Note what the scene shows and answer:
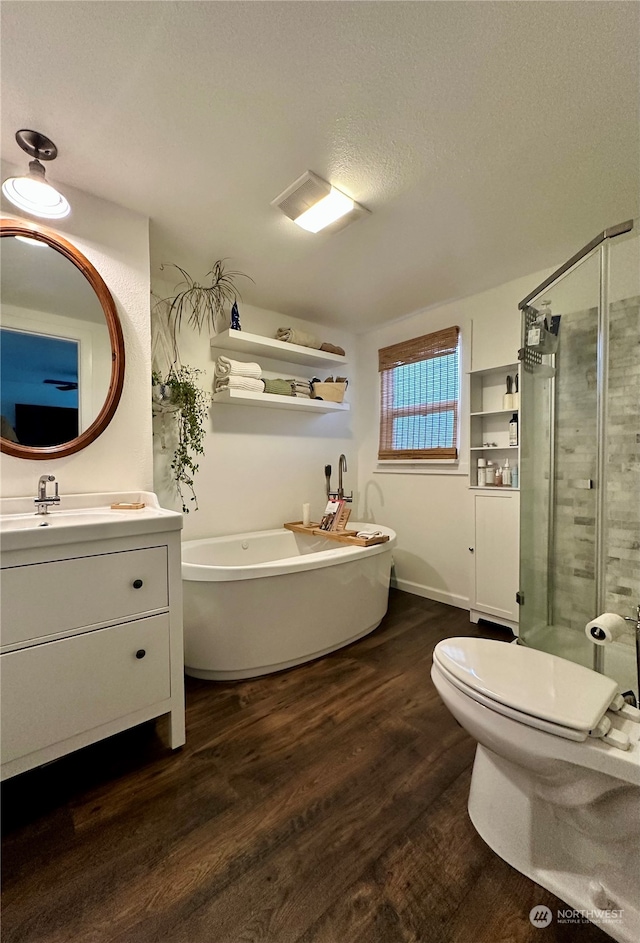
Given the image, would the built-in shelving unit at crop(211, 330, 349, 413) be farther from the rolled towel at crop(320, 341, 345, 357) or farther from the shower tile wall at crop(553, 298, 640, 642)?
the shower tile wall at crop(553, 298, 640, 642)

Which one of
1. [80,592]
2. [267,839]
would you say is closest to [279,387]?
[80,592]

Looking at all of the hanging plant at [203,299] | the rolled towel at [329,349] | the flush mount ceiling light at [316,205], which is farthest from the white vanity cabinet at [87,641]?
the rolled towel at [329,349]

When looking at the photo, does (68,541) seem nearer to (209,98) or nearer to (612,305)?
(209,98)

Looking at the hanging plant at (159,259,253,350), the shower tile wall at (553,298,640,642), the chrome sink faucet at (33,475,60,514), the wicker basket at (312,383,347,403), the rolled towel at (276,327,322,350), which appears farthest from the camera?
the wicker basket at (312,383,347,403)

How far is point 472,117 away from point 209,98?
3.11 feet

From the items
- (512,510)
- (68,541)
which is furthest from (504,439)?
(68,541)

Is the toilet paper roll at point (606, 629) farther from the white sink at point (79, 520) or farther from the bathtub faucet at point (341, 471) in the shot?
the bathtub faucet at point (341, 471)

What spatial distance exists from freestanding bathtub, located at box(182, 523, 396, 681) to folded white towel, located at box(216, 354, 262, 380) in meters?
1.23

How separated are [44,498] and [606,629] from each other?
Answer: 2114mm

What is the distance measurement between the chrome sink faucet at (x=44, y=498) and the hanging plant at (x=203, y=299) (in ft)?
4.36

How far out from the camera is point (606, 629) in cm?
118

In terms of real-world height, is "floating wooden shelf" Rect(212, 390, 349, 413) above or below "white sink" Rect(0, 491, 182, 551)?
above

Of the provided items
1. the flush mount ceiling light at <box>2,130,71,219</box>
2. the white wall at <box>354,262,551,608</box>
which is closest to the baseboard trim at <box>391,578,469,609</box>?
the white wall at <box>354,262,551,608</box>

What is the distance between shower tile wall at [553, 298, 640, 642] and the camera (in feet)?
A: 5.50
